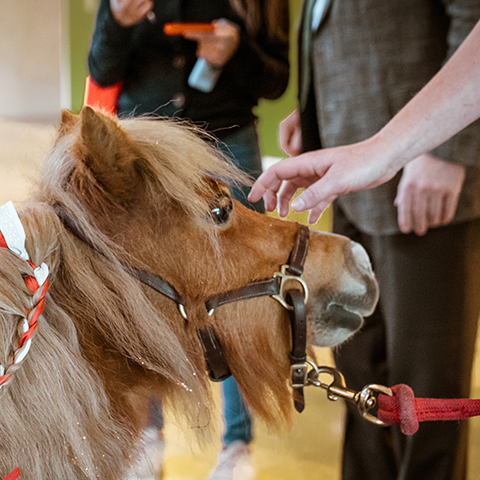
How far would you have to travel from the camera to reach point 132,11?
115 cm

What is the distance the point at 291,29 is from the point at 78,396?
1101 millimetres

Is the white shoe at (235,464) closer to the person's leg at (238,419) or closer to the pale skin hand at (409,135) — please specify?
the person's leg at (238,419)

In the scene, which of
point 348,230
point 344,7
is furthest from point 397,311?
point 344,7

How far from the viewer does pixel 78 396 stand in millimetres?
547

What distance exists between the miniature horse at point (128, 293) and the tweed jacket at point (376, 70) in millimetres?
435

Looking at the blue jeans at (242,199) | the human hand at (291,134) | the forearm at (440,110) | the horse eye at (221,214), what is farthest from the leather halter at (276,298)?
the human hand at (291,134)

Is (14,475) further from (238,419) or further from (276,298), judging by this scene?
(238,419)

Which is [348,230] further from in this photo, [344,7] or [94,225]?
[94,225]

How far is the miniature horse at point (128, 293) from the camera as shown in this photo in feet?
1.71

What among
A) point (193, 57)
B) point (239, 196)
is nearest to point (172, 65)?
point (193, 57)

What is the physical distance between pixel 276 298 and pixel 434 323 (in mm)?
616

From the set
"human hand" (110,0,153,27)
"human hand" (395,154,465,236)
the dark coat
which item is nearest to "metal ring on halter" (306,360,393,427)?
"human hand" (395,154,465,236)

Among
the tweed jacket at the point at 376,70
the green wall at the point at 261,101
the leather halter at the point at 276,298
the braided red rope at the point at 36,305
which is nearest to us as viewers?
the braided red rope at the point at 36,305

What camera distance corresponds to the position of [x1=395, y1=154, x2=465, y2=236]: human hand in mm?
1038
